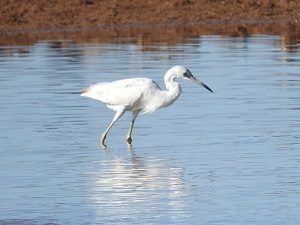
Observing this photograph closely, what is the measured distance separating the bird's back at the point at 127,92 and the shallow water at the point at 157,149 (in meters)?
0.44

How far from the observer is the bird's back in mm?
15562

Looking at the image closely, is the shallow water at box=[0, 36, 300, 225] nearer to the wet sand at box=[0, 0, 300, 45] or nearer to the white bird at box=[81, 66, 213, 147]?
the white bird at box=[81, 66, 213, 147]

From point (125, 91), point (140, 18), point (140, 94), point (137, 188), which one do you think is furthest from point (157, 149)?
point (140, 18)

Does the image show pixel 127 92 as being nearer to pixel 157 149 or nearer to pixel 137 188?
pixel 157 149

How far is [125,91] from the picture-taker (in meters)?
15.6

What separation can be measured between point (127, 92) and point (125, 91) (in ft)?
0.11

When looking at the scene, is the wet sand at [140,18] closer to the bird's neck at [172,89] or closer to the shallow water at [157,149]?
the shallow water at [157,149]

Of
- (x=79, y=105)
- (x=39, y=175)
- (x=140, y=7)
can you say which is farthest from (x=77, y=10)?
(x=39, y=175)

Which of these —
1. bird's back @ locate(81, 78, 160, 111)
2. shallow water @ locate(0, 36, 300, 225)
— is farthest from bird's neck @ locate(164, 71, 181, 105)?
shallow water @ locate(0, 36, 300, 225)

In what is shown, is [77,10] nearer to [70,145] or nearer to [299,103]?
[299,103]

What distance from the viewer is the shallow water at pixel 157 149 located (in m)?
10.9

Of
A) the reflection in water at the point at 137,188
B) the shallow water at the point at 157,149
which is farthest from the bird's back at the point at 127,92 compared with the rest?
the reflection in water at the point at 137,188

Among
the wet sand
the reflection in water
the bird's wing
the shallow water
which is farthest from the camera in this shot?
→ the wet sand

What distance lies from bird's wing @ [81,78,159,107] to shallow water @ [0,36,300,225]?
475mm
